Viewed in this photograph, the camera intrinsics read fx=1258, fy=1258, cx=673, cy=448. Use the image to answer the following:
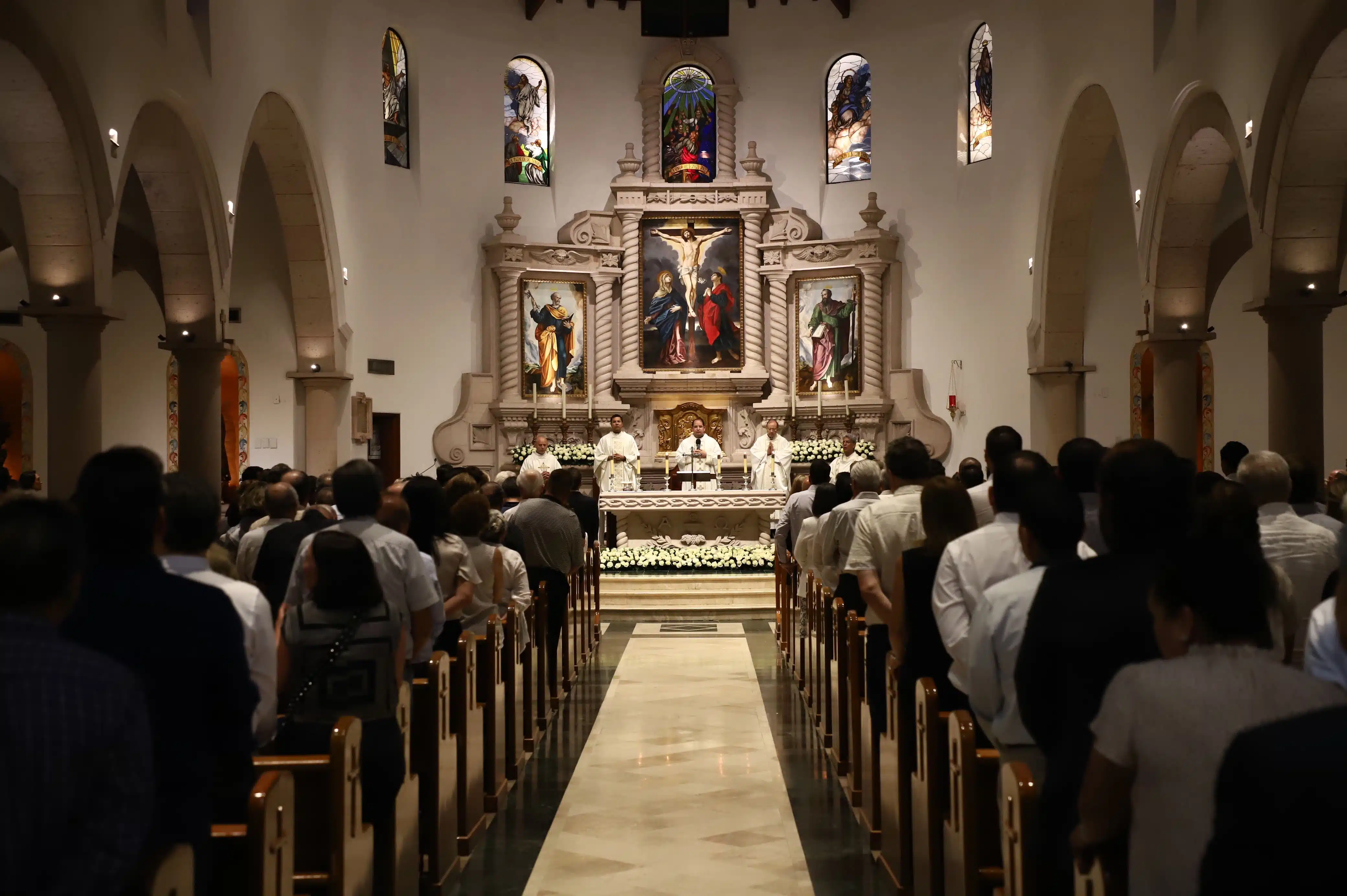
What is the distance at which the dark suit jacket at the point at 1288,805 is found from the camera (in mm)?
1433

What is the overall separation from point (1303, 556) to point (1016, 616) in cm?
218

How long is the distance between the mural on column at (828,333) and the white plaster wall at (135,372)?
982 cm

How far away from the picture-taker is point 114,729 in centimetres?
→ 196

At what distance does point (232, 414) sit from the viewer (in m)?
17.9

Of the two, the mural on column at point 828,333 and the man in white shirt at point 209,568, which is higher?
the mural on column at point 828,333

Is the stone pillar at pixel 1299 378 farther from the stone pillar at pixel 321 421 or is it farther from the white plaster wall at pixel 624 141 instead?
the stone pillar at pixel 321 421

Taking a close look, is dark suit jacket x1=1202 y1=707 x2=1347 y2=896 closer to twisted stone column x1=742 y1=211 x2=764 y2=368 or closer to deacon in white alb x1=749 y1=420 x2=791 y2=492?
deacon in white alb x1=749 y1=420 x2=791 y2=492

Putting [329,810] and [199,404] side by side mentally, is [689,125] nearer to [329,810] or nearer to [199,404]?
[199,404]

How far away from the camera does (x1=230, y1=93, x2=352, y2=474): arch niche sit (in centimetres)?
1574

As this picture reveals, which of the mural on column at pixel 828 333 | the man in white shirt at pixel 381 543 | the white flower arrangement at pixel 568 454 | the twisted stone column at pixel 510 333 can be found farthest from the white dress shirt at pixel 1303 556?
the twisted stone column at pixel 510 333

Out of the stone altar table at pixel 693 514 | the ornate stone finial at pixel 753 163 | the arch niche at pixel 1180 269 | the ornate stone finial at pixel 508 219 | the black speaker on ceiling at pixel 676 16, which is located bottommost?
the stone altar table at pixel 693 514

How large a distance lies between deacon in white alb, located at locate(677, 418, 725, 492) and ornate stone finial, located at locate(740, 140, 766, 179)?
18.2ft

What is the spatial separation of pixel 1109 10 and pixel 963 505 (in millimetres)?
11463

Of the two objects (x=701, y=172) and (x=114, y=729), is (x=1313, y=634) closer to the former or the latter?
(x=114, y=729)
